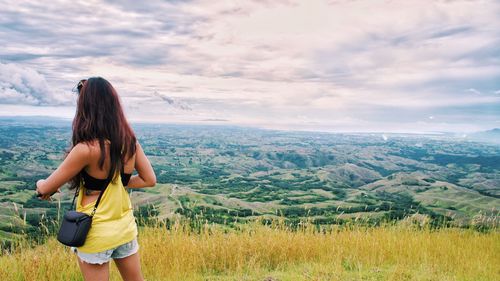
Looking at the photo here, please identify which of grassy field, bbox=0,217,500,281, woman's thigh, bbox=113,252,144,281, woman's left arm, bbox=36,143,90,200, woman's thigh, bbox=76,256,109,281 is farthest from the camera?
grassy field, bbox=0,217,500,281

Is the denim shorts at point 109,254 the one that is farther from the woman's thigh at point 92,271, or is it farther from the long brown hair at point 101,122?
the long brown hair at point 101,122

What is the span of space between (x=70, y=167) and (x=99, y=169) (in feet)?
0.69

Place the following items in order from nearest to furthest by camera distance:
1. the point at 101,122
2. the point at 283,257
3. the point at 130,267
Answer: the point at 101,122 → the point at 130,267 → the point at 283,257

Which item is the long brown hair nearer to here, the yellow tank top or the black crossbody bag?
the yellow tank top

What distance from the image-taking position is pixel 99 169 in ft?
9.94

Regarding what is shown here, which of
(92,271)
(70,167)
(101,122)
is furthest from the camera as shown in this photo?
(92,271)

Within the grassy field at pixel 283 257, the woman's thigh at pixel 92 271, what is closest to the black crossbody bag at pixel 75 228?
the woman's thigh at pixel 92 271

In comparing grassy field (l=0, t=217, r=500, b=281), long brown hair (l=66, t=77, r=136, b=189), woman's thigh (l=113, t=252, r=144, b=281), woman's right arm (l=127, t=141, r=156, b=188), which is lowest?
grassy field (l=0, t=217, r=500, b=281)

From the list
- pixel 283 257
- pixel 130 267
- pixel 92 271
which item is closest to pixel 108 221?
pixel 92 271

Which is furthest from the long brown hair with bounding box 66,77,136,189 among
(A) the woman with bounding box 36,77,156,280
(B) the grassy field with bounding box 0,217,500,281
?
(B) the grassy field with bounding box 0,217,500,281

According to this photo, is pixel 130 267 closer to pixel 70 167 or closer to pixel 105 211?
pixel 105 211

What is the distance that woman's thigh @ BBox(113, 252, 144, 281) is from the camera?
3.37 m

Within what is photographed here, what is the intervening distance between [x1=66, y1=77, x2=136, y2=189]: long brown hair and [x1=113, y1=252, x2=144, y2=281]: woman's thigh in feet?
2.41

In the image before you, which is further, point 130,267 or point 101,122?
point 130,267
